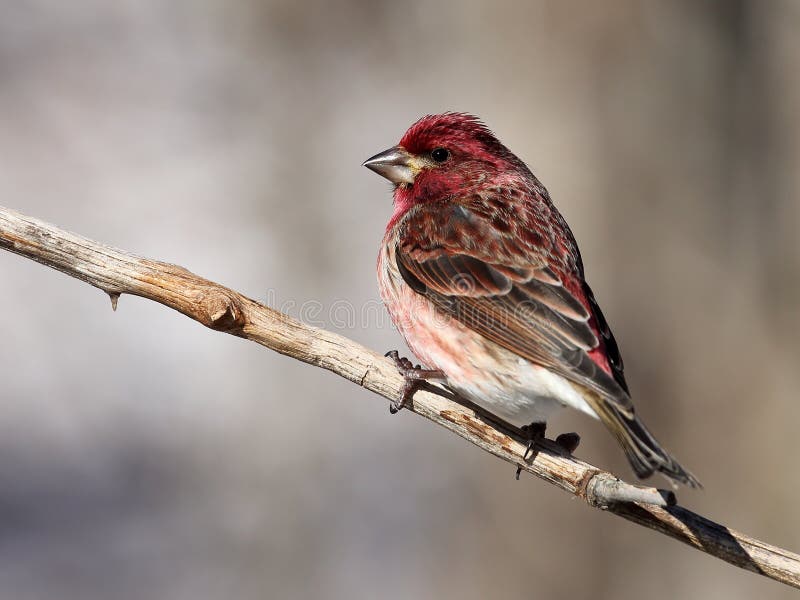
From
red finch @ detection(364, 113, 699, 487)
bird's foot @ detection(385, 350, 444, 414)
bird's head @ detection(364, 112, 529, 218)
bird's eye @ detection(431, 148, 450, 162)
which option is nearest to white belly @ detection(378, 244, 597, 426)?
red finch @ detection(364, 113, 699, 487)

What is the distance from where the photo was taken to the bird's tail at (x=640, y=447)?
4.25m

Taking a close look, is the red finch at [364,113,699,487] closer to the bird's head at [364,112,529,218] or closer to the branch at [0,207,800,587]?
the bird's head at [364,112,529,218]

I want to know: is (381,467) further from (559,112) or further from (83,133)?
(83,133)

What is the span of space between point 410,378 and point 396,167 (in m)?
1.69

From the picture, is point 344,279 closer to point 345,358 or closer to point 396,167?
point 396,167

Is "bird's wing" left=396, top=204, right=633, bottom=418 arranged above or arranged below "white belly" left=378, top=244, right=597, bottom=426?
above

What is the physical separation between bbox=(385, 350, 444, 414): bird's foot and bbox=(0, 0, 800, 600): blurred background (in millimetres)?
2813

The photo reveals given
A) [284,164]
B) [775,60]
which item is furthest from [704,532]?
[284,164]

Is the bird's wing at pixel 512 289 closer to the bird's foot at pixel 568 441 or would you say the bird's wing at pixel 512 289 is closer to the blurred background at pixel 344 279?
the bird's foot at pixel 568 441

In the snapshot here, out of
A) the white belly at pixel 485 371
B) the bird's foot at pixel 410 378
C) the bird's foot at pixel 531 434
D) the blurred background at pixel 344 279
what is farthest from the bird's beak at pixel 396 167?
the blurred background at pixel 344 279

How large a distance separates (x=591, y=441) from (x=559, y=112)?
2656 millimetres

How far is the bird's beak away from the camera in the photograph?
622 centimetres

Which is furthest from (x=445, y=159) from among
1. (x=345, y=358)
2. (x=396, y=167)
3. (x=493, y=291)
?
(x=345, y=358)

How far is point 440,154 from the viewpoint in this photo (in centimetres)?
624
